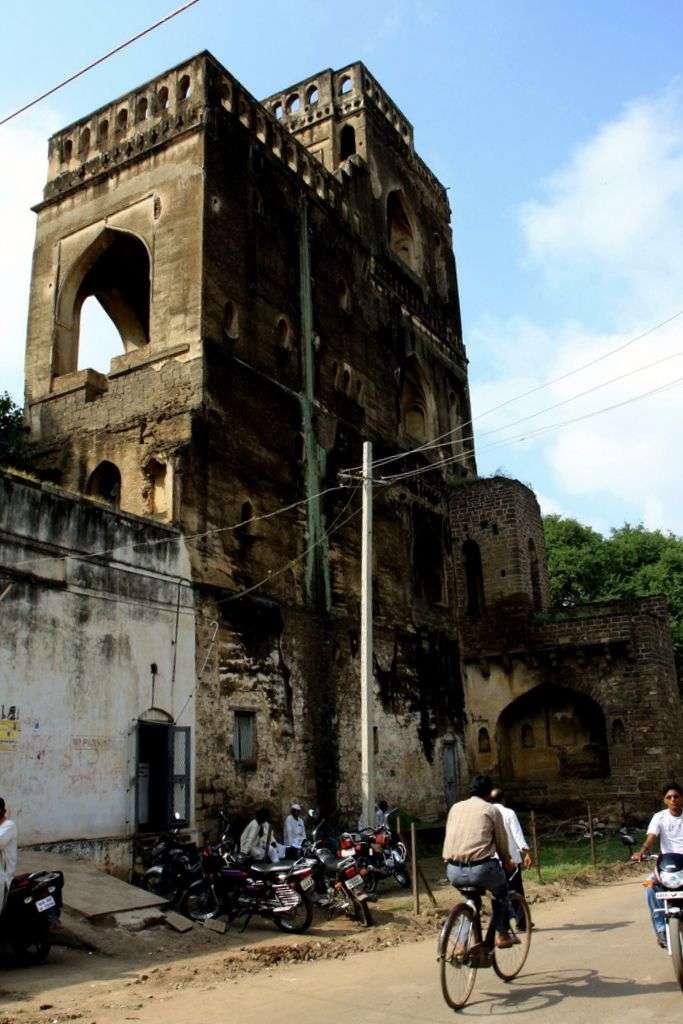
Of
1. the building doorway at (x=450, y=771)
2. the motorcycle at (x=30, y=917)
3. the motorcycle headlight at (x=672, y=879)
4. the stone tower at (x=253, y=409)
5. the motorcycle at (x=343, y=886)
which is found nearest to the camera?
the motorcycle headlight at (x=672, y=879)

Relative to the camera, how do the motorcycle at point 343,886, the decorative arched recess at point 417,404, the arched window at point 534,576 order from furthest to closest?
the arched window at point 534,576 < the decorative arched recess at point 417,404 < the motorcycle at point 343,886

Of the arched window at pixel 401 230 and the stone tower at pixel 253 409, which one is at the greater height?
the arched window at pixel 401 230

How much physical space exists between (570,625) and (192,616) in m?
12.8

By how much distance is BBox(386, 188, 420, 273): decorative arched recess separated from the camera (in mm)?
27375

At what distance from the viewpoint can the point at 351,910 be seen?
437 inches

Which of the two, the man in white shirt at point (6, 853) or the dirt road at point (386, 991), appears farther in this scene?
the man in white shirt at point (6, 853)

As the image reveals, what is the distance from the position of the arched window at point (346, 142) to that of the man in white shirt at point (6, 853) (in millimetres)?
21928

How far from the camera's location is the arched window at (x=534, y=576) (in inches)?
1030

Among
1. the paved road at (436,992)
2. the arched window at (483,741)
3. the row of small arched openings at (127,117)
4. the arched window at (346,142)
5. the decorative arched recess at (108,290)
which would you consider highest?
the arched window at (346,142)

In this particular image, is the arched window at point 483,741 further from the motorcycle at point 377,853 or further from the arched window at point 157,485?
the arched window at point 157,485

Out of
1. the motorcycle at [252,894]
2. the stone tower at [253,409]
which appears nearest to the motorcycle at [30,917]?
the motorcycle at [252,894]

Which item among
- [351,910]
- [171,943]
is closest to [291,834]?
[351,910]

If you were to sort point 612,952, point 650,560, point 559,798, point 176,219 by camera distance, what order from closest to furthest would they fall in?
point 612,952, point 176,219, point 559,798, point 650,560

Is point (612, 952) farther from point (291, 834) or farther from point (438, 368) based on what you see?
point (438, 368)
